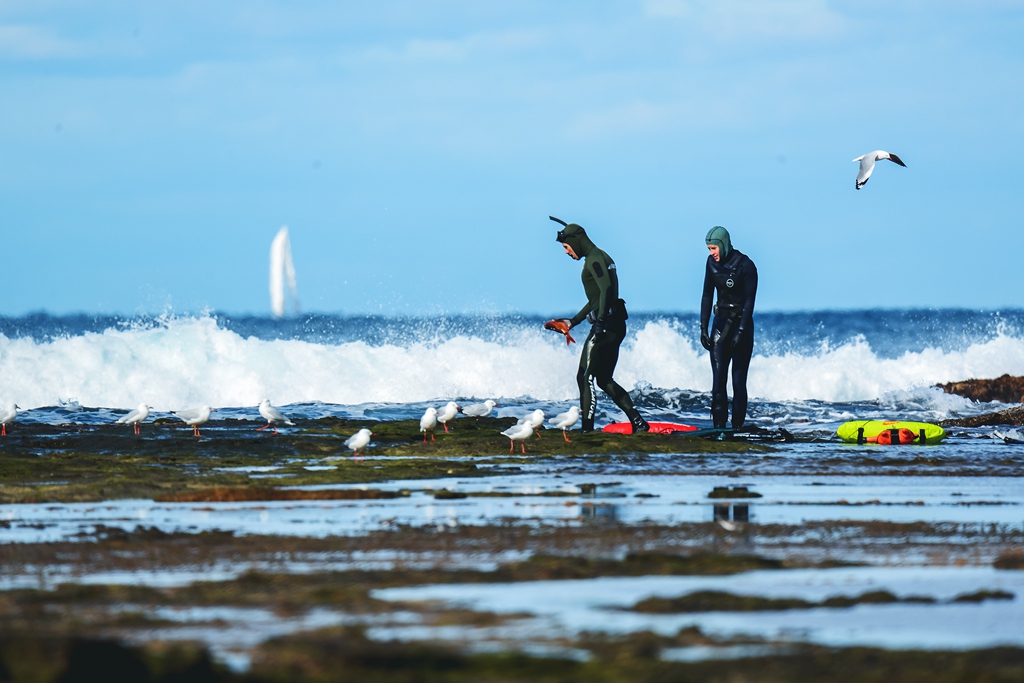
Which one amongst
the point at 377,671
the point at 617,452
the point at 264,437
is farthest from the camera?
the point at 264,437

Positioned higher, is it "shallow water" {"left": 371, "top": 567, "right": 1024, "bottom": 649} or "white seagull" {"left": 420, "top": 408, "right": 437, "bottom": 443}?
"white seagull" {"left": 420, "top": 408, "right": 437, "bottom": 443}

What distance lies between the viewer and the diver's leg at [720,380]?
674 inches

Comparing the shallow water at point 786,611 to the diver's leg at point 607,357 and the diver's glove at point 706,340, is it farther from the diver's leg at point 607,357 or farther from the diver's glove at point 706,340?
the diver's glove at point 706,340

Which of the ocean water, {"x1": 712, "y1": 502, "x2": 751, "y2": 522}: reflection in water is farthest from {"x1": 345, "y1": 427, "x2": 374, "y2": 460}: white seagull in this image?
the ocean water

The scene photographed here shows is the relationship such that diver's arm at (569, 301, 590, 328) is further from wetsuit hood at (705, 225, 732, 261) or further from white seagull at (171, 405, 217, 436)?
white seagull at (171, 405, 217, 436)

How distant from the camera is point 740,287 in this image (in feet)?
55.5

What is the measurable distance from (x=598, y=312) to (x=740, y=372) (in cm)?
202

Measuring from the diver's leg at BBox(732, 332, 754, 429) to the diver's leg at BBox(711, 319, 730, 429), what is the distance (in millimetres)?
112

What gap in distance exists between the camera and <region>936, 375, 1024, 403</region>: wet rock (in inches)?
1193

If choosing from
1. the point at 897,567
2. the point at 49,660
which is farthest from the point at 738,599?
the point at 49,660

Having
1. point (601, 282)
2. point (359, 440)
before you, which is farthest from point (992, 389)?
point (359, 440)

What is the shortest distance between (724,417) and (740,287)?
1.68 meters

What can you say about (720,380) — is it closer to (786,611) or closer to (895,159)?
(895,159)

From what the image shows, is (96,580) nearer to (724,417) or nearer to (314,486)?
(314,486)
